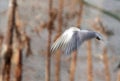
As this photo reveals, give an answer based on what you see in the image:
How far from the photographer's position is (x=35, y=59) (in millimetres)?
4359

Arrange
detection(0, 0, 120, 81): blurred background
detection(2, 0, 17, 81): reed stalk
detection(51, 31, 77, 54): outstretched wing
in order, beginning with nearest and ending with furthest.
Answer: detection(51, 31, 77, 54): outstretched wing → detection(2, 0, 17, 81): reed stalk → detection(0, 0, 120, 81): blurred background

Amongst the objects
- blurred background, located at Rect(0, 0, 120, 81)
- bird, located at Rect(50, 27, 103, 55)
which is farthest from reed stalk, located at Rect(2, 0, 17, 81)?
Answer: blurred background, located at Rect(0, 0, 120, 81)

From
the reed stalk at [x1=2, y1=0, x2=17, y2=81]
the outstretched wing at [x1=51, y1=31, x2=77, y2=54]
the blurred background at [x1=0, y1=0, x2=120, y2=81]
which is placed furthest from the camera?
the blurred background at [x1=0, y1=0, x2=120, y2=81]

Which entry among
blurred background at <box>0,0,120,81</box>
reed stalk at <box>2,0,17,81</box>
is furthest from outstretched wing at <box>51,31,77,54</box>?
blurred background at <box>0,0,120,81</box>

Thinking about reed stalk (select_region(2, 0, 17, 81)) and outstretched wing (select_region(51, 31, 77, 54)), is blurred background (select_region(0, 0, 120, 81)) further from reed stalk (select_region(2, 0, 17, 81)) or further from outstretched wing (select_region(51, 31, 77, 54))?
outstretched wing (select_region(51, 31, 77, 54))

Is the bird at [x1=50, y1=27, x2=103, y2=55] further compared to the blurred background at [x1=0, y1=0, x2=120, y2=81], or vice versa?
the blurred background at [x1=0, y1=0, x2=120, y2=81]

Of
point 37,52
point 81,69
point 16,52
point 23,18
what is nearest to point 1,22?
point 23,18

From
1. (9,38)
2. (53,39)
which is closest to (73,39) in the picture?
(9,38)

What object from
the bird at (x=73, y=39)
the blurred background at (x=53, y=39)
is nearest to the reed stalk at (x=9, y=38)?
the bird at (x=73, y=39)

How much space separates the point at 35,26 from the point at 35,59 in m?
0.61

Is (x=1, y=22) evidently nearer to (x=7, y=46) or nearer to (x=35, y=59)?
(x=35, y=59)

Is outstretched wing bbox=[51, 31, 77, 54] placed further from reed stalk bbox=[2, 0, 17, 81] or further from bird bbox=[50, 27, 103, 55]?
reed stalk bbox=[2, 0, 17, 81]

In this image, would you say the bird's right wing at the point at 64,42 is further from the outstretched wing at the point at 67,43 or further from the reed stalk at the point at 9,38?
the reed stalk at the point at 9,38

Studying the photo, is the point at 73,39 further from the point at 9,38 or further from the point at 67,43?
the point at 9,38
